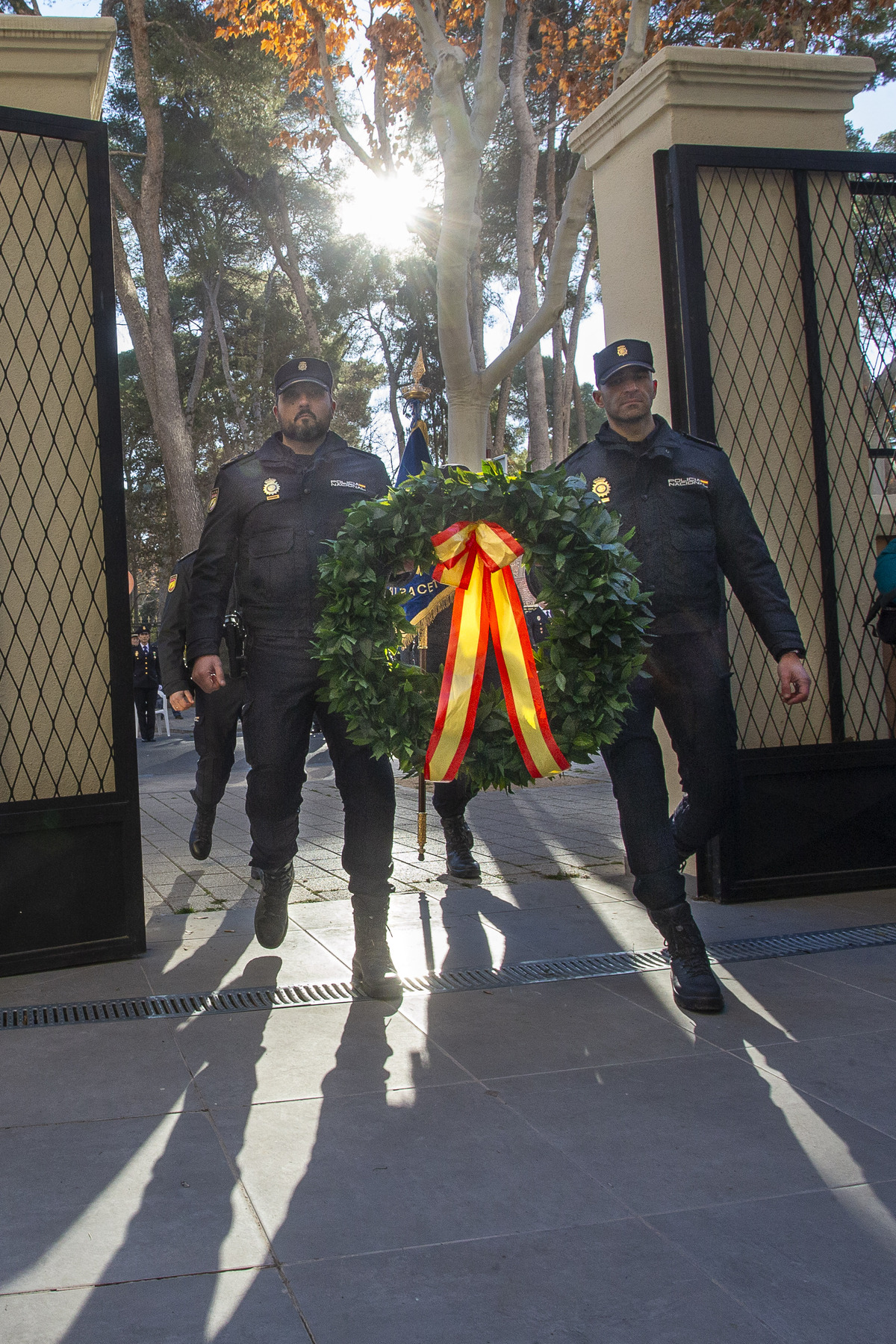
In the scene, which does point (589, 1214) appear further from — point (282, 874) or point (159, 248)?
point (159, 248)

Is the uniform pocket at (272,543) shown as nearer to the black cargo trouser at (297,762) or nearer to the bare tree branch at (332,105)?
the black cargo trouser at (297,762)

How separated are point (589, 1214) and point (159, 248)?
63.4ft

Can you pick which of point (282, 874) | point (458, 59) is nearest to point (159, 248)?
point (458, 59)

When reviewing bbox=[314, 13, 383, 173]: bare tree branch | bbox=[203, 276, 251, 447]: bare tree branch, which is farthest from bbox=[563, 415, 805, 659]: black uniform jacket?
bbox=[203, 276, 251, 447]: bare tree branch

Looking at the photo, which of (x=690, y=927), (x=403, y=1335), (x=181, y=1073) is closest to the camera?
(x=403, y=1335)

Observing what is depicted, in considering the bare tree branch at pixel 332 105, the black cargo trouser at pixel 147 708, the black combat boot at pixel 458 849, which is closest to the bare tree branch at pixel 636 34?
the bare tree branch at pixel 332 105

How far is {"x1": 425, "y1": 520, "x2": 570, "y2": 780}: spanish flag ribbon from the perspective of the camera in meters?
→ 3.84

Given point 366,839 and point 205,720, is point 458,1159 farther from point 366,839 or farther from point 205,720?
point 205,720

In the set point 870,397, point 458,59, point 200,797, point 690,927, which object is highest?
point 458,59

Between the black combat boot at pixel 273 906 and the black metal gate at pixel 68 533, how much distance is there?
58 cm

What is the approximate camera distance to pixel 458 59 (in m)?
8.99

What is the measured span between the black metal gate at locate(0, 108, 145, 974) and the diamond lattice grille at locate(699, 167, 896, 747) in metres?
2.75

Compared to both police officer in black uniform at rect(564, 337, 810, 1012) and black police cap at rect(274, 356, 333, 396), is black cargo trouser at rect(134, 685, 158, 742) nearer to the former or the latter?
black police cap at rect(274, 356, 333, 396)

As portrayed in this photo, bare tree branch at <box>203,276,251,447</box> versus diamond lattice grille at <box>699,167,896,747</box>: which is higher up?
bare tree branch at <box>203,276,251,447</box>
